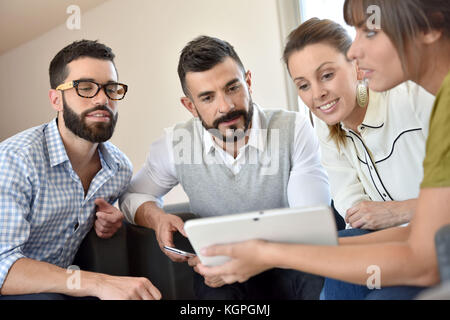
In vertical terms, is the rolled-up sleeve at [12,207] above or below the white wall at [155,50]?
below

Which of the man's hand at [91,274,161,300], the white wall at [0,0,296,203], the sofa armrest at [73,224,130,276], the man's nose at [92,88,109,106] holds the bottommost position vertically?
the man's hand at [91,274,161,300]

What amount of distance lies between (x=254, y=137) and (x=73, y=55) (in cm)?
Answer: 83

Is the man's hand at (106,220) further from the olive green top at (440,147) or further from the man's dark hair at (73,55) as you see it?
the olive green top at (440,147)

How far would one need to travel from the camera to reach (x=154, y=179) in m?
2.05

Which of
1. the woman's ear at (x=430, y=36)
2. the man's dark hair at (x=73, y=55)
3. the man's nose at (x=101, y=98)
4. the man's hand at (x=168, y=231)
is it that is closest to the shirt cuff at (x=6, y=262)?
the man's hand at (x=168, y=231)

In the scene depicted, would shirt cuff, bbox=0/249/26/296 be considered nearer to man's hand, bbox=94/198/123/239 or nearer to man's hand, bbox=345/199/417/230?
man's hand, bbox=94/198/123/239

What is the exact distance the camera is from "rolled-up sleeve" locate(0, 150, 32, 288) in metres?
1.50

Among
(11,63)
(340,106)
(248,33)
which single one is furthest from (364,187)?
(11,63)

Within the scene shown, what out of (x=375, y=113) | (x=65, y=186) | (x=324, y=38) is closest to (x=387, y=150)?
(x=375, y=113)

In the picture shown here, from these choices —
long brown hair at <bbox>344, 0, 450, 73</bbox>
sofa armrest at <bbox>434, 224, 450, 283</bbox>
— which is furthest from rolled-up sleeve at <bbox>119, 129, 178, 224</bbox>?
sofa armrest at <bbox>434, 224, 450, 283</bbox>

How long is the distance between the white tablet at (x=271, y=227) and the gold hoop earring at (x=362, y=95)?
72 centimetres

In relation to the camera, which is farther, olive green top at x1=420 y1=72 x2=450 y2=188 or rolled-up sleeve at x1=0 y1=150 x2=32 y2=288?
rolled-up sleeve at x1=0 y1=150 x2=32 y2=288

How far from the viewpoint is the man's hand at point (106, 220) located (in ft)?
5.87

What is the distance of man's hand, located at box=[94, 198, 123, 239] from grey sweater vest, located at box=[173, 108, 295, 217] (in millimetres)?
316
